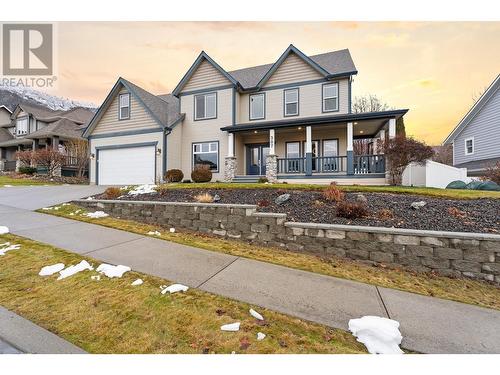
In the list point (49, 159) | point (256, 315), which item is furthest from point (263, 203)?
point (49, 159)

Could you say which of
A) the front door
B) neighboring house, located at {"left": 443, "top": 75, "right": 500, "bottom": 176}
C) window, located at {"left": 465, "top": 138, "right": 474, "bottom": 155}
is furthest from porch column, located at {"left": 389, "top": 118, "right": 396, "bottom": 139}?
window, located at {"left": 465, "top": 138, "right": 474, "bottom": 155}

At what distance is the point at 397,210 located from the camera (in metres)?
5.81

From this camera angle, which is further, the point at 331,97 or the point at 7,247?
the point at 331,97

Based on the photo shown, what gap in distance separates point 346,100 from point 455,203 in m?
9.16

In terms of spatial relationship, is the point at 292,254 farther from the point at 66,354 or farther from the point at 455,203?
the point at 455,203

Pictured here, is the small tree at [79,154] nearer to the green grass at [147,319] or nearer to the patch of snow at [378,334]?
the green grass at [147,319]

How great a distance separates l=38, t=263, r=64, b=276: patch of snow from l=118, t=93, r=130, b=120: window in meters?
13.5

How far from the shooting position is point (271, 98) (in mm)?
14898

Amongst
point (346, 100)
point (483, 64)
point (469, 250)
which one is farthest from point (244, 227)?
point (483, 64)

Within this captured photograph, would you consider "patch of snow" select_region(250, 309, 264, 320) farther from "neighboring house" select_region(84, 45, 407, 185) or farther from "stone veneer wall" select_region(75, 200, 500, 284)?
"neighboring house" select_region(84, 45, 407, 185)

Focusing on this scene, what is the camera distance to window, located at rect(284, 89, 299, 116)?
14.4 metres

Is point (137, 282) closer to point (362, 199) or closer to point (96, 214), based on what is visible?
point (96, 214)

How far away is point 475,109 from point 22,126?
47.0 m

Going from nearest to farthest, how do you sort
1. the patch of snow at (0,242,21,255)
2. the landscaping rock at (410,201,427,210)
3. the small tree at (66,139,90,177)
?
the patch of snow at (0,242,21,255) < the landscaping rock at (410,201,427,210) < the small tree at (66,139,90,177)
